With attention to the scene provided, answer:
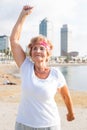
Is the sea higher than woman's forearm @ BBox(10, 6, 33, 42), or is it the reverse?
woman's forearm @ BBox(10, 6, 33, 42)

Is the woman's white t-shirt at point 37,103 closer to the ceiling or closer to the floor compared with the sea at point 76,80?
closer to the ceiling

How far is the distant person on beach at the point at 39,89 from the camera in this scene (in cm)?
325

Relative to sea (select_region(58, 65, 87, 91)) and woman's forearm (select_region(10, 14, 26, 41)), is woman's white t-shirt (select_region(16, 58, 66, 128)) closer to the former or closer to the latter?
woman's forearm (select_region(10, 14, 26, 41))

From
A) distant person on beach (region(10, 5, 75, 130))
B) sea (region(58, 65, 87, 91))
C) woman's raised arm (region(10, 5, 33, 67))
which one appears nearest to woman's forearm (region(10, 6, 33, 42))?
woman's raised arm (region(10, 5, 33, 67))

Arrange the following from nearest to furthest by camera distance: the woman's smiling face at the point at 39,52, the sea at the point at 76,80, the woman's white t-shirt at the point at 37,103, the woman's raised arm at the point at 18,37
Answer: the woman's white t-shirt at the point at 37,103 < the woman's smiling face at the point at 39,52 < the woman's raised arm at the point at 18,37 < the sea at the point at 76,80

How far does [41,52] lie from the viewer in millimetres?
3400

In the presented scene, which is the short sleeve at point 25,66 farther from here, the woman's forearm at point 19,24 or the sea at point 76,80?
the sea at point 76,80

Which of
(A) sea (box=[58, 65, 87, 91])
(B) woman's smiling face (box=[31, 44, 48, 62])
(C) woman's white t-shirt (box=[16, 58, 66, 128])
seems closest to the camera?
(C) woman's white t-shirt (box=[16, 58, 66, 128])

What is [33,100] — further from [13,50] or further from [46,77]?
[13,50]

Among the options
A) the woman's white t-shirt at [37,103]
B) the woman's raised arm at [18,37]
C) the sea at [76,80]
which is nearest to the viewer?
the woman's white t-shirt at [37,103]

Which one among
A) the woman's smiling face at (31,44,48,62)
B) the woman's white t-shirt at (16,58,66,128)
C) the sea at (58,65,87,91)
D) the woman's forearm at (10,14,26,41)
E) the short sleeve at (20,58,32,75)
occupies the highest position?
Result: the woman's forearm at (10,14,26,41)

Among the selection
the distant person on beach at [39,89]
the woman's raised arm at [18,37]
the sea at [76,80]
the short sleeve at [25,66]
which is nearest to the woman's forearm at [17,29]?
the woman's raised arm at [18,37]

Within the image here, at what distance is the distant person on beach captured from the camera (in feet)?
10.7

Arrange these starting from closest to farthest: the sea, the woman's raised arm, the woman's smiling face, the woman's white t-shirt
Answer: the woman's white t-shirt
the woman's smiling face
the woman's raised arm
the sea
